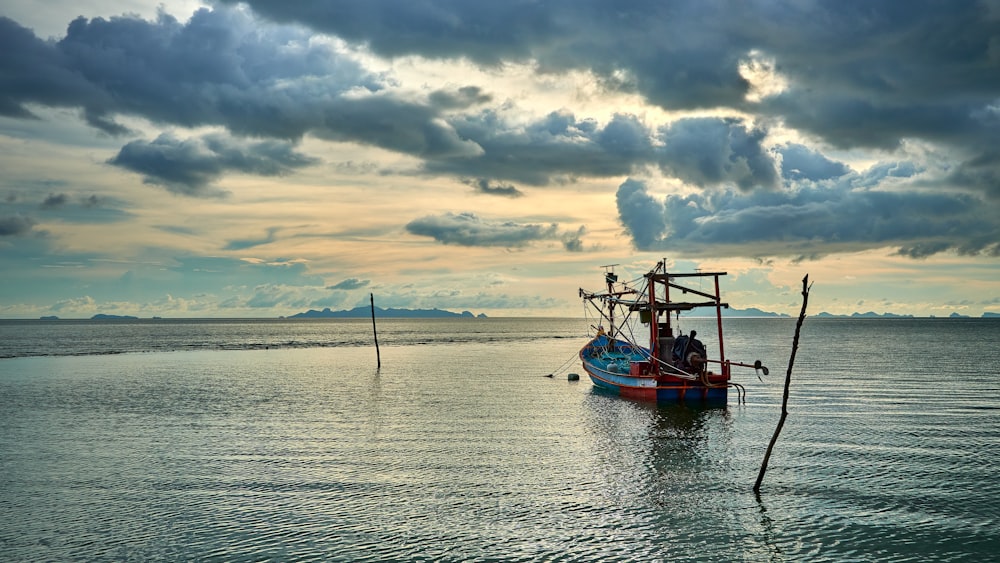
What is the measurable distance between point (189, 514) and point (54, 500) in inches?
227

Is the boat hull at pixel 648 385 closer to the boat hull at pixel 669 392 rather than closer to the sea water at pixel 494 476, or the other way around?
the boat hull at pixel 669 392

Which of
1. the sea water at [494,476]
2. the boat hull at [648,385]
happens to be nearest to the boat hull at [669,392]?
the boat hull at [648,385]

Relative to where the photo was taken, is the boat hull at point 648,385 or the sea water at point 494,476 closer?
the sea water at point 494,476

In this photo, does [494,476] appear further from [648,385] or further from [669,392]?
[648,385]

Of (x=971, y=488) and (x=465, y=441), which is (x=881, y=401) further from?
(x=465, y=441)

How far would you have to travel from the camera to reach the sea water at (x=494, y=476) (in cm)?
1977

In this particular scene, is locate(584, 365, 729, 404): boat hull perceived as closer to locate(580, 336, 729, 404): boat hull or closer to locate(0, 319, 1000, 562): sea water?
locate(580, 336, 729, 404): boat hull

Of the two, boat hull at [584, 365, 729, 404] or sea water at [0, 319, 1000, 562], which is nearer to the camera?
sea water at [0, 319, 1000, 562]

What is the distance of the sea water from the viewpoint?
1977 centimetres

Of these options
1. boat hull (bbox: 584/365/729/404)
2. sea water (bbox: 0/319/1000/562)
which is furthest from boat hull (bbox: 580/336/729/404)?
sea water (bbox: 0/319/1000/562)

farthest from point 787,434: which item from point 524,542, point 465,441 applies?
point 524,542

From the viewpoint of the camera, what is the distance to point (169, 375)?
238 ft

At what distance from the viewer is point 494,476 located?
1076 inches

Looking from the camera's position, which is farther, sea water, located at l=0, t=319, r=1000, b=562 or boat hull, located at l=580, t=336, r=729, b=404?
boat hull, located at l=580, t=336, r=729, b=404
